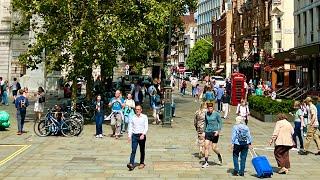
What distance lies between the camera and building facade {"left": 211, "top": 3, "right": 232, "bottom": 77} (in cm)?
8981

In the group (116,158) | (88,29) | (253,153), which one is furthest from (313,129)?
(88,29)

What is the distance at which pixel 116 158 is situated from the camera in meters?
14.7

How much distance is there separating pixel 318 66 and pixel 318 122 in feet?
89.6

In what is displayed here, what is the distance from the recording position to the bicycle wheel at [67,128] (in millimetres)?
19547

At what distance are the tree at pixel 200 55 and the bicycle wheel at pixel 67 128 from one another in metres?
95.8

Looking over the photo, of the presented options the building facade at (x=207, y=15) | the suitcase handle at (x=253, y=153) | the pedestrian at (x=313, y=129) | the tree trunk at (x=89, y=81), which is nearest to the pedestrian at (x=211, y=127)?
the suitcase handle at (x=253, y=153)

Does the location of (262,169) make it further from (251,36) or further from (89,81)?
(251,36)

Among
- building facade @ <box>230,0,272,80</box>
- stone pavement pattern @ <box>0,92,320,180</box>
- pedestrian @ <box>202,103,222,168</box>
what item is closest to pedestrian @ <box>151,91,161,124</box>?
stone pavement pattern @ <box>0,92,320,180</box>

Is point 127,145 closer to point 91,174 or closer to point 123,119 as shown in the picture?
point 123,119

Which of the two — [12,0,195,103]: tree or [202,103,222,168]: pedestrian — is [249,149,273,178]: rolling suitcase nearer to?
[202,103,222,168]: pedestrian

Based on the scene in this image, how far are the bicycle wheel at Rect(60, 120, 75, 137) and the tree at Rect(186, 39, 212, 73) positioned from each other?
95835mm

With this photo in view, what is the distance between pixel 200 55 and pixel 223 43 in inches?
767

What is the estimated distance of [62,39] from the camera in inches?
899

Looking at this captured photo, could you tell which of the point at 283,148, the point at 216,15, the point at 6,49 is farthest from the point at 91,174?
the point at 216,15
